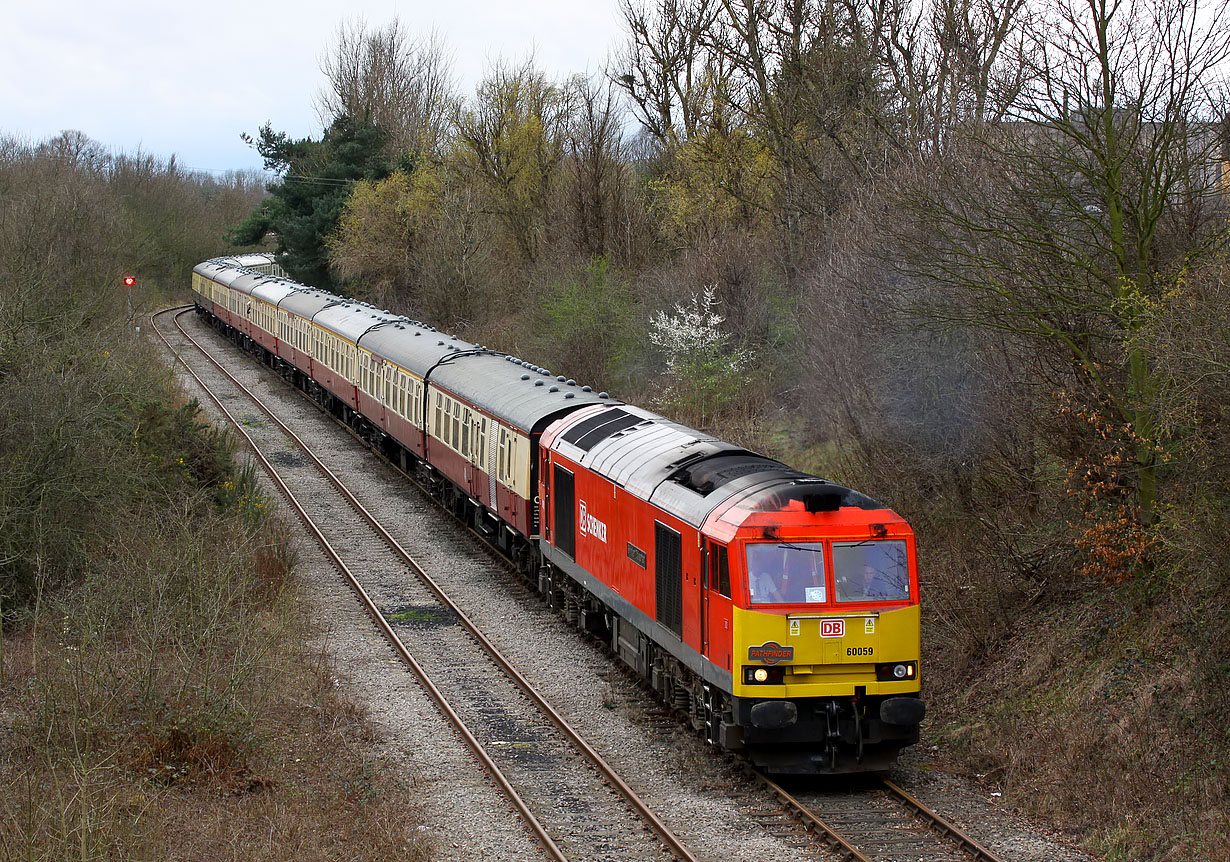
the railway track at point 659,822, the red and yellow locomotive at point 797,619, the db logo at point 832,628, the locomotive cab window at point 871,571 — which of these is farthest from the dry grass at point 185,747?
the locomotive cab window at point 871,571

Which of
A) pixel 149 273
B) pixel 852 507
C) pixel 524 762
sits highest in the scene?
pixel 149 273

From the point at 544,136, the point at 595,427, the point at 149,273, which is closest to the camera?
the point at 595,427

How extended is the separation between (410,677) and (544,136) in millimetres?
31469

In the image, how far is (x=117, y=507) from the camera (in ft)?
57.6

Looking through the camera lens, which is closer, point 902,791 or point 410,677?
point 902,791

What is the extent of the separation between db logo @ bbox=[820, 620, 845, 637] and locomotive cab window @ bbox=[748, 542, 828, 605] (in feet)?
0.62

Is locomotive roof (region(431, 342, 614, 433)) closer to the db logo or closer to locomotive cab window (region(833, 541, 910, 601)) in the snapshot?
locomotive cab window (region(833, 541, 910, 601))

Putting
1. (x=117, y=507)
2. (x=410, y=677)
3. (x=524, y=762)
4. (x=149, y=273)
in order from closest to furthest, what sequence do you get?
1. (x=524, y=762)
2. (x=410, y=677)
3. (x=117, y=507)
4. (x=149, y=273)

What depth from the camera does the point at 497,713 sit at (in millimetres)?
13203

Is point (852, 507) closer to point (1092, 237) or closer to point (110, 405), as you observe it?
point (1092, 237)

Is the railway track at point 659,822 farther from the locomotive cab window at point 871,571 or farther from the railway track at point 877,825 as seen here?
the locomotive cab window at point 871,571

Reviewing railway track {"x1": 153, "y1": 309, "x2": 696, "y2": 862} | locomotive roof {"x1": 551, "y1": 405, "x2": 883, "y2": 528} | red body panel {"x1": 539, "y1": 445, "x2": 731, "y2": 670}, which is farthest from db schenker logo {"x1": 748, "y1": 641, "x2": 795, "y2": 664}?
railway track {"x1": 153, "y1": 309, "x2": 696, "y2": 862}

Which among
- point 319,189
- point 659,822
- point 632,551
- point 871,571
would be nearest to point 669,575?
point 632,551

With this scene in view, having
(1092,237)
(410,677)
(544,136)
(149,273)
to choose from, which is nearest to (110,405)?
(410,677)
